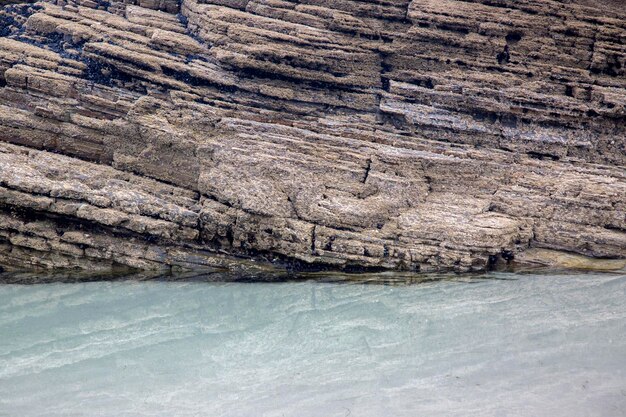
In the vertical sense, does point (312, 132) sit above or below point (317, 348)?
above

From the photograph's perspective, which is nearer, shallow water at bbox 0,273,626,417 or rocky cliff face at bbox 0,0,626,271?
shallow water at bbox 0,273,626,417

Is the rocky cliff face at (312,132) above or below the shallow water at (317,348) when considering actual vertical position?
above

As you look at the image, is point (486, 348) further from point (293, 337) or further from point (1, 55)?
point (1, 55)

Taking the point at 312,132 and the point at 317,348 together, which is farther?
the point at 312,132

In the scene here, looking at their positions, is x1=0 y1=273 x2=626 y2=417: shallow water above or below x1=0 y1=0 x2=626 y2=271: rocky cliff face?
below

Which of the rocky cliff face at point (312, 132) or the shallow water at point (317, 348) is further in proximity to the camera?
the rocky cliff face at point (312, 132)

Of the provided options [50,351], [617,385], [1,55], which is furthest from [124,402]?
[1,55]
